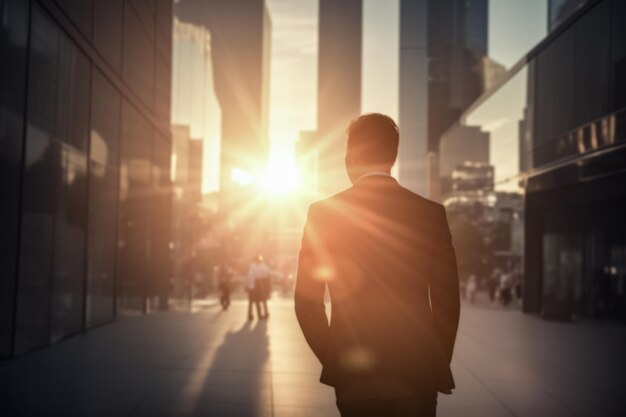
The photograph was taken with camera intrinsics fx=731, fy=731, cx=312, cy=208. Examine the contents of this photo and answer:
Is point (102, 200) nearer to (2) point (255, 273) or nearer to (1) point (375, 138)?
(2) point (255, 273)

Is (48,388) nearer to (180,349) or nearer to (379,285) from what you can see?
(180,349)

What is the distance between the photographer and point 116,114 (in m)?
18.1

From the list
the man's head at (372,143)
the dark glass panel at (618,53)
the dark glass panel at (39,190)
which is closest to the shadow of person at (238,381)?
the dark glass panel at (39,190)

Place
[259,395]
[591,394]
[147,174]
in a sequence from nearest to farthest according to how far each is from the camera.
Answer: [259,395]
[591,394]
[147,174]

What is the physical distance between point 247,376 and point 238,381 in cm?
40

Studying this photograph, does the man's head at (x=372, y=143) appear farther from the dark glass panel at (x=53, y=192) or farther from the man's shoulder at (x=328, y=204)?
the dark glass panel at (x=53, y=192)

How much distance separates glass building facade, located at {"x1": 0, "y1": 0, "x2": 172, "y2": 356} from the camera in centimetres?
1098

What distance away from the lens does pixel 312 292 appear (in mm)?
2795

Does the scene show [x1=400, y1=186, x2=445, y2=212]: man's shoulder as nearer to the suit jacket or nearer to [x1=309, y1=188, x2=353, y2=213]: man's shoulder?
the suit jacket

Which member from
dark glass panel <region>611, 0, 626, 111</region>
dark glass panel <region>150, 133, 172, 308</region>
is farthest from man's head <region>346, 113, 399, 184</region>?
dark glass panel <region>150, 133, 172, 308</region>

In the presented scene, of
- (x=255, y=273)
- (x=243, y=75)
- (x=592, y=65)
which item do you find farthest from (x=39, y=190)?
(x=243, y=75)

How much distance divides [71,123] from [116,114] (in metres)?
3.88

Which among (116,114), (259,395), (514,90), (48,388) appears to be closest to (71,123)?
(116,114)

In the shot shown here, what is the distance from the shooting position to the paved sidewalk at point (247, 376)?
7.41 metres
